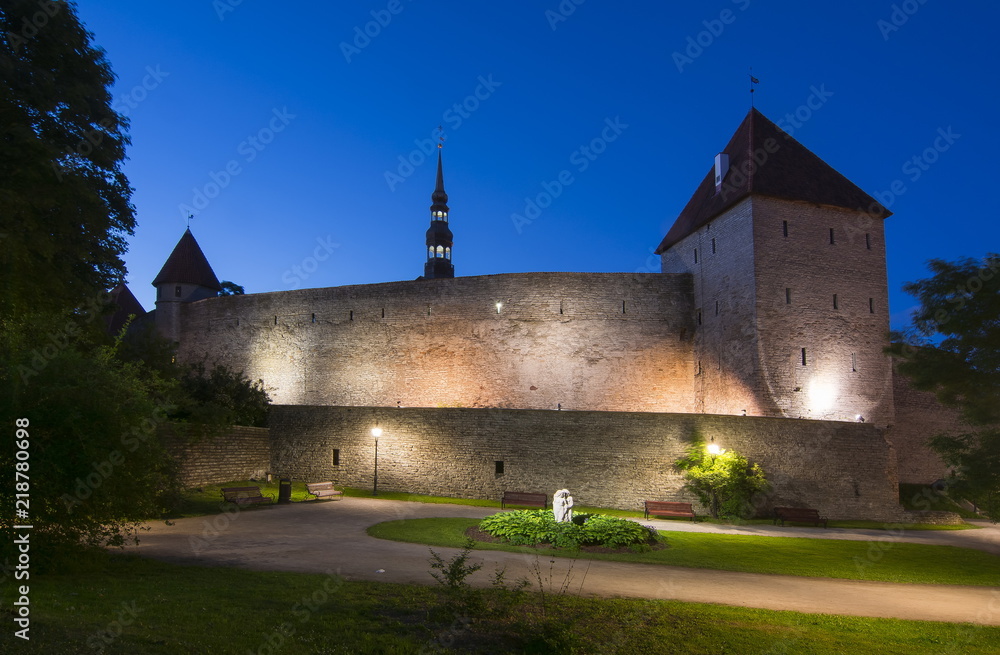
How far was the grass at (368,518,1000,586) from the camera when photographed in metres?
11.0

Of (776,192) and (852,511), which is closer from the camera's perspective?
(852,511)

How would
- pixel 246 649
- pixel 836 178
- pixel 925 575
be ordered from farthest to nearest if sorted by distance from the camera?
pixel 836 178, pixel 925 575, pixel 246 649

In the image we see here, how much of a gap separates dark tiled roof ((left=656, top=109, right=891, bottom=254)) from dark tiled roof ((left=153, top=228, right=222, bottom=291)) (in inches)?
984

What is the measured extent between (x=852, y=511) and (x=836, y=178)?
42.3ft

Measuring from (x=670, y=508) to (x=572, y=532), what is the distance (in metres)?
5.87

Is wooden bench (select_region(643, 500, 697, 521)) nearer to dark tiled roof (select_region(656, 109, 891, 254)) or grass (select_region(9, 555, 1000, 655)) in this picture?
grass (select_region(9, 555, 1000, 655))

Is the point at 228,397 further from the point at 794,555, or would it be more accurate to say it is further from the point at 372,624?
the point at 794,555

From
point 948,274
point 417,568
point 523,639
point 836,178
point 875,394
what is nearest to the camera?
point 523,639

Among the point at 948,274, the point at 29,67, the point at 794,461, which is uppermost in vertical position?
the point at 29,67

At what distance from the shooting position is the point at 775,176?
24297 millimetres

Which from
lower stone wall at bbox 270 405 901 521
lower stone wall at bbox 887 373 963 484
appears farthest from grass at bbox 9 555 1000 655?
lower stone wall at bbox 887 373 963 484

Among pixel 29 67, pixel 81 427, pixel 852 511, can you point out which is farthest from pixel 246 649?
pixel 852 511

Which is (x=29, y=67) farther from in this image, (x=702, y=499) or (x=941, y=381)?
(x=941, y=381)

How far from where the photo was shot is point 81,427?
25.0 feet
